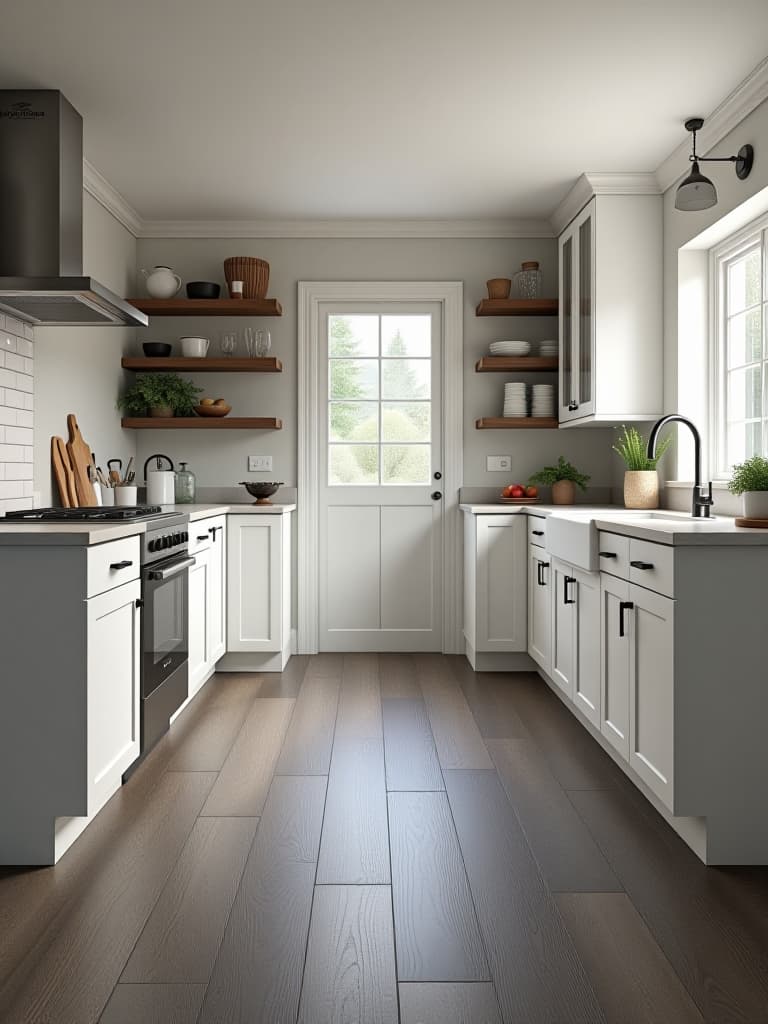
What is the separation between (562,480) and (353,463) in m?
1.23

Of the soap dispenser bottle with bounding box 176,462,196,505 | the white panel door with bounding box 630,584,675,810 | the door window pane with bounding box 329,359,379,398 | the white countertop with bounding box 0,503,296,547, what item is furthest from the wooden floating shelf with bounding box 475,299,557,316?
the white countertop with bounding box 0,503,296,547

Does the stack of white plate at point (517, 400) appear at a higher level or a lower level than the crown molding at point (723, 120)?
lower

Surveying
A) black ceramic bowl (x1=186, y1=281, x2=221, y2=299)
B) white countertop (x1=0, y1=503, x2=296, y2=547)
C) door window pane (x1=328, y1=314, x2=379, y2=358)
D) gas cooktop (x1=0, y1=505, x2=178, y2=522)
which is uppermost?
black ceramic bowl (x1=186, y1=281, x2=221, y2=299)

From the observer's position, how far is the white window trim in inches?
188

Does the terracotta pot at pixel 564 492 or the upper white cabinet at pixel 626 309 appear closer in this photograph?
the upper white cabinet at pixel 626 309

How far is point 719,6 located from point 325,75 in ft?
4.46

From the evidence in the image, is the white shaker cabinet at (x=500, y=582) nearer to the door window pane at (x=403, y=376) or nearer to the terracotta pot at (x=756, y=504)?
the door window pane at (x=403, y=376)

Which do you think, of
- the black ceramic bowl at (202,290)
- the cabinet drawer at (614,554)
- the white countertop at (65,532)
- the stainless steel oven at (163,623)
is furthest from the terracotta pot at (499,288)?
the white countertop at (65,532)

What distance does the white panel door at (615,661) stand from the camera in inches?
100

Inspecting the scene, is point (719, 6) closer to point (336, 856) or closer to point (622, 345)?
point (622, 345)

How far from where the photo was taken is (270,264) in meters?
4.79

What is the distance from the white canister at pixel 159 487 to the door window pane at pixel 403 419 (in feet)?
4.21

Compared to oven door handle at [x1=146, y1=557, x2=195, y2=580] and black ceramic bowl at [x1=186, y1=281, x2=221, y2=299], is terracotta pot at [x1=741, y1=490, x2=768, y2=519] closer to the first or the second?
oven door handle at [x1=146, y1=557, x2=195, y2=580]

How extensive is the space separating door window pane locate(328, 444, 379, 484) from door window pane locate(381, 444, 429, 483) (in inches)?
2.4
